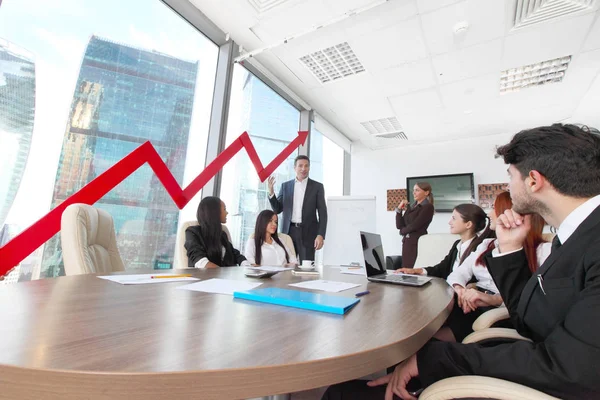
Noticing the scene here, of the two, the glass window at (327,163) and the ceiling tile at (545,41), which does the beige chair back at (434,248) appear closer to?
the ceiling tile at (545,41)

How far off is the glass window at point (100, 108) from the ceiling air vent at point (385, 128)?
301cm

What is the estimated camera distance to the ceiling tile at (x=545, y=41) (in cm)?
289

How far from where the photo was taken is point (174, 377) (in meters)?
0.37

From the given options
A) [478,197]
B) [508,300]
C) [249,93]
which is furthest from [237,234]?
[478,197]

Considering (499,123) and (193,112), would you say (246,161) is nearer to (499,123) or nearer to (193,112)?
(193,112)

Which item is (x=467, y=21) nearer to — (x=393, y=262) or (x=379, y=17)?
(x=379, y=17)

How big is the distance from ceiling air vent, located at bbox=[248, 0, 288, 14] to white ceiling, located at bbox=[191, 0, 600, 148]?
19mm

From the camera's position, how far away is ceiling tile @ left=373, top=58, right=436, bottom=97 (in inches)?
143

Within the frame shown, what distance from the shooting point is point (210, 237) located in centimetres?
221

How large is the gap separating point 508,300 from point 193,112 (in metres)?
3.14

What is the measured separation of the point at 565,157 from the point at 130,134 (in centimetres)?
290

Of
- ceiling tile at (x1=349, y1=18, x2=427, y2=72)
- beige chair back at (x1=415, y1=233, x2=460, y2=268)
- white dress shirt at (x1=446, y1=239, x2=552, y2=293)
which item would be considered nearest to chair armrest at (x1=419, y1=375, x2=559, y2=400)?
white dress shirt at (x1=446, y1=239, x2=552, y2=293)

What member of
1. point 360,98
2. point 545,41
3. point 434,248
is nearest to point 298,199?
point 434,248

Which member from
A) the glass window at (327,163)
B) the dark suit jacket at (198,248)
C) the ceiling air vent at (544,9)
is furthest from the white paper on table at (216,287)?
the glass window at (327,163)
